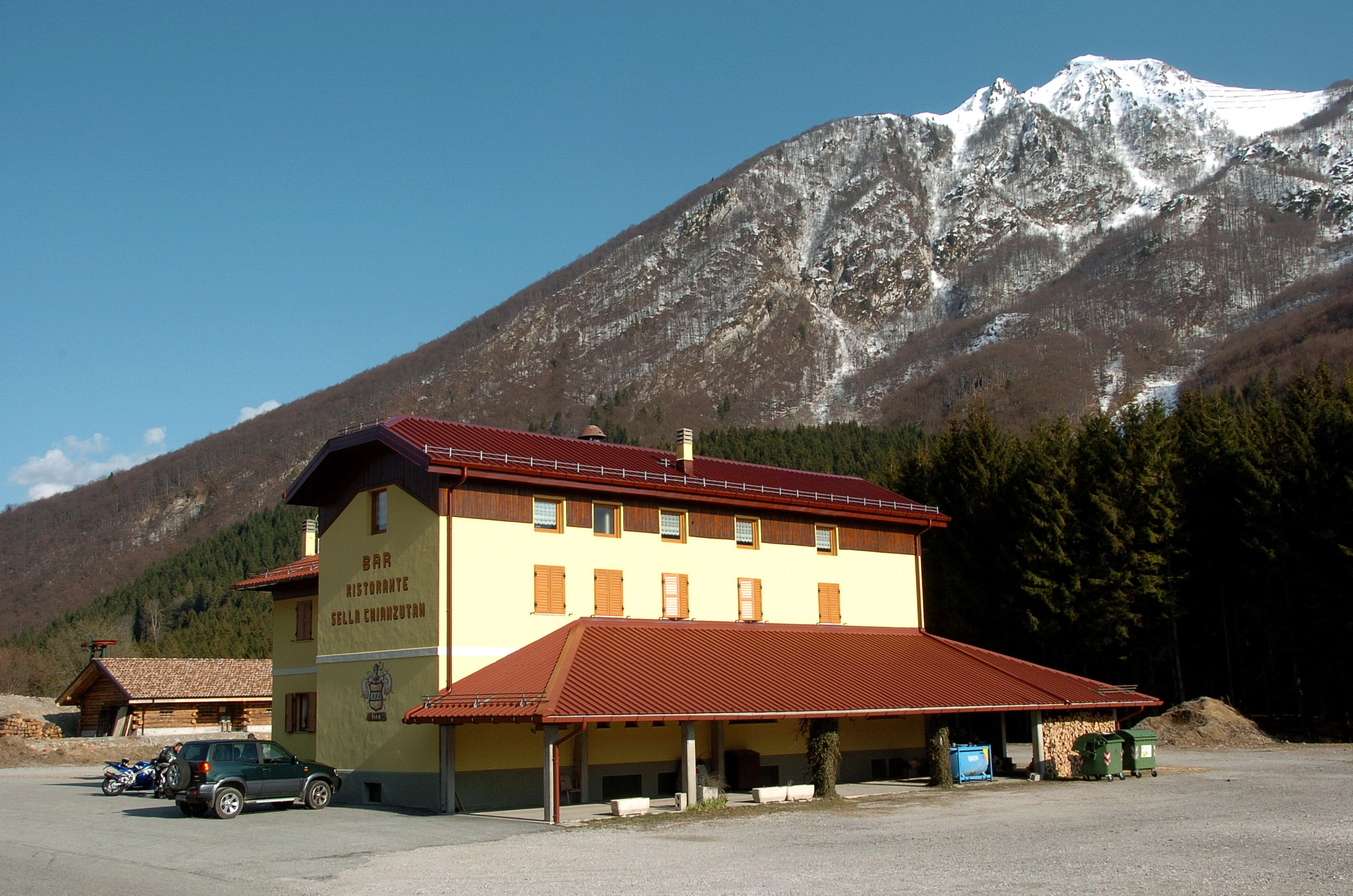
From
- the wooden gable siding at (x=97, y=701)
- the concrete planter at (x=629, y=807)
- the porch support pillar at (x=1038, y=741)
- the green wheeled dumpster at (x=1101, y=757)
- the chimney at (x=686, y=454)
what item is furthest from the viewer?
the wooden gable siding at (x=97, y=701)

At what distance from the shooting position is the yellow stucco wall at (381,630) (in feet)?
94.4

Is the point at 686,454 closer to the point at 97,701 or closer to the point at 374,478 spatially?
the point at 374,478

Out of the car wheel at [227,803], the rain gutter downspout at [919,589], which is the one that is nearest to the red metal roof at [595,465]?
the rain gutter downspout at [919,589]

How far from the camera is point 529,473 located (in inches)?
1184

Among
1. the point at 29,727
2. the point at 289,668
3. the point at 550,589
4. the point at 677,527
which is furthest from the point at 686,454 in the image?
the point at 29,727

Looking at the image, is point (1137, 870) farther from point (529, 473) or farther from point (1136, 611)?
point (1136, 611)

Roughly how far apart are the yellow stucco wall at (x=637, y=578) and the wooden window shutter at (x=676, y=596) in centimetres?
15

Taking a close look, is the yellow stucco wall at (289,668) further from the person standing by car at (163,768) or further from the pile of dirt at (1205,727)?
the pile of dirt at (1205,727)

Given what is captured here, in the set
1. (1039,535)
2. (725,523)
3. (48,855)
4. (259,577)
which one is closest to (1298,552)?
(1039,535)

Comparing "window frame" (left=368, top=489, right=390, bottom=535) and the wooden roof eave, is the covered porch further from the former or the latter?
"window frame" (left=368, top=489, right=390, bottom=535)

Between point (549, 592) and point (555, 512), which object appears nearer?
point (549, 592)

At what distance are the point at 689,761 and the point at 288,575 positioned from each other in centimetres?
1786

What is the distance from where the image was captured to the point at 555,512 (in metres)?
31.2

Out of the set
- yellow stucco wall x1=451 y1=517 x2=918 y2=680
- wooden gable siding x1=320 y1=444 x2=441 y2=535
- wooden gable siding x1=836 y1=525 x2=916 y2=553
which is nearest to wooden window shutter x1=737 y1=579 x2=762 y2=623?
yellow stucco wall x1=451 y1=517 x2=918 y2=680
